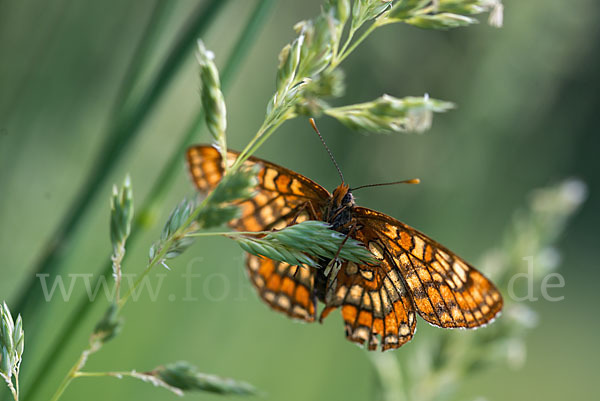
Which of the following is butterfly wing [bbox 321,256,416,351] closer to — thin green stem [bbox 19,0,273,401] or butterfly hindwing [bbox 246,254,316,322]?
butterfly hindwing [bbox 246,254,316,322]

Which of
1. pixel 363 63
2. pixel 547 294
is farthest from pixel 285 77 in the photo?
pixel 547 294

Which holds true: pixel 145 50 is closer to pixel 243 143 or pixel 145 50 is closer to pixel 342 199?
pixel 342 199

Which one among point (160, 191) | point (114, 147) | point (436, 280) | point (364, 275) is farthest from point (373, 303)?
point (114, 147)

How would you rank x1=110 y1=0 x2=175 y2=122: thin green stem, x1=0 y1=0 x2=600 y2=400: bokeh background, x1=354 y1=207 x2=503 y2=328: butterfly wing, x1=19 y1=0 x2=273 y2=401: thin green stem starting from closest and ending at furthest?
x1=19 y1=0 x2=273 y2=401: thin green stem < x1=110 y1=0 x2=175 y2=122: thin green stem < x1=354 y1=207 x2=503 y2=328: butterfly wing < x1=0 y1=0 x2=600 y2=400: bokeh background

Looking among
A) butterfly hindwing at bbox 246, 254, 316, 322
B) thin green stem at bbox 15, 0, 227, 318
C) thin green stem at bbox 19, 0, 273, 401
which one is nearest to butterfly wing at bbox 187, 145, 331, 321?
butterfly hindwing at bbox 246, 254, 316, 322

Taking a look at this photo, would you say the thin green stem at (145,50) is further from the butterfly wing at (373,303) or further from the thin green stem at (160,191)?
the butterfly wing at (373,303)
